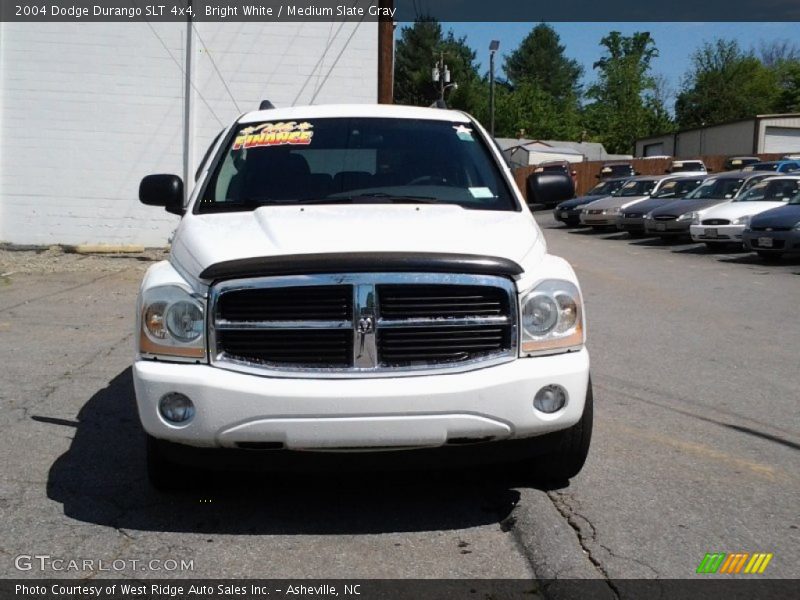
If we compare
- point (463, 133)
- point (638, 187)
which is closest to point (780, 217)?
point (638, 187)

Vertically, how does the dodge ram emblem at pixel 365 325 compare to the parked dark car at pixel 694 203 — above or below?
above

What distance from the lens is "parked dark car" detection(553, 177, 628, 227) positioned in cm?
2991

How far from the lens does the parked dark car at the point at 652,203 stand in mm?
25156

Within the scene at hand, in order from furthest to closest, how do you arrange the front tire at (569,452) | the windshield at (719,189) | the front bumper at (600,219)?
the front bumper at (600,219)
the windshield at (719,189)
the front tire at (569,452)

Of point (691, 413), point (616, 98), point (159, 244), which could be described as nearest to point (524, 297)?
point (691, 413)

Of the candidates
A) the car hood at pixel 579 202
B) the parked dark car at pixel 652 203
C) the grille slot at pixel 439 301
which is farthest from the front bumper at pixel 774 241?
the grille slot at pixel 439 301

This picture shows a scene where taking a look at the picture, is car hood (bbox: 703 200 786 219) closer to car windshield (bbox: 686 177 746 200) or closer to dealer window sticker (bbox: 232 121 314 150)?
car windshield (bbox: 686 177 746 200)

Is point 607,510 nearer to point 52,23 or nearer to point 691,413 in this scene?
point 691,413

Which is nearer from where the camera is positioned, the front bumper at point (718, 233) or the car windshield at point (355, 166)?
the car windshield at point (355, 166)

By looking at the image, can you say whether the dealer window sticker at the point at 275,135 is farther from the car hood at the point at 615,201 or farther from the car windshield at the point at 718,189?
the car hood at the point at 615,201

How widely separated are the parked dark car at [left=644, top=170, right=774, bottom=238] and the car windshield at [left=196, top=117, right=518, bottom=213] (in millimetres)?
17522

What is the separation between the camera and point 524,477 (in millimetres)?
4844

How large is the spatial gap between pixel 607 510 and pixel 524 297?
1156 millimetres

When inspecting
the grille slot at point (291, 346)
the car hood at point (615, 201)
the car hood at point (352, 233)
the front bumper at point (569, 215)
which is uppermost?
the car hood at point (352, 233)
